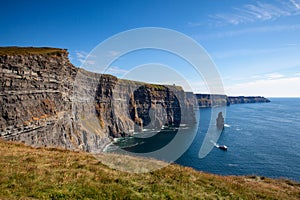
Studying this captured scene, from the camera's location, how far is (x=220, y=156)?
266 feet

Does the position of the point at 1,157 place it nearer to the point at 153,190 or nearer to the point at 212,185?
the point at 153,190

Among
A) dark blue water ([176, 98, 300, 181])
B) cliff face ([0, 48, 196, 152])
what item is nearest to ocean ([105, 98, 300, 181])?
dark blue water ([176, 98, 300, 181])

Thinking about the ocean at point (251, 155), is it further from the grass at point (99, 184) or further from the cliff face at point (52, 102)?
the grass at point (99, 184)

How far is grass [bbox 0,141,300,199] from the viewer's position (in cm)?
1045

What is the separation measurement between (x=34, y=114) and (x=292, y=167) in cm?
8333

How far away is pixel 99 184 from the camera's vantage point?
1184 centimetres

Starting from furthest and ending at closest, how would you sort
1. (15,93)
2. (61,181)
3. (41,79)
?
(41,79)
(15,93)
(61,181)

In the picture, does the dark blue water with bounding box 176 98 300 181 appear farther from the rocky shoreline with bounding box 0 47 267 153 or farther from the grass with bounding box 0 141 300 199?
the grass with bounding box 0 141 300 199

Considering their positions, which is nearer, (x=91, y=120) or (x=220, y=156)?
(x=220, y=156)

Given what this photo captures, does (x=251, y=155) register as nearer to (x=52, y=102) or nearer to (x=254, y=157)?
(x=254, y=157)

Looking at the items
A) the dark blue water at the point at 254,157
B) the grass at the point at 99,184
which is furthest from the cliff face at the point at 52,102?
the dark blue water at the point at 254,157

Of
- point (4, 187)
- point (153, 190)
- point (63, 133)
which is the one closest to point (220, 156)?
point (63, 133)

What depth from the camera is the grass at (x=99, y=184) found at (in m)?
10.5

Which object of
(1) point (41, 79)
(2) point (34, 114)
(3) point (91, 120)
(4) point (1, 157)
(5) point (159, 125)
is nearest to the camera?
(4) point (1, 157)
